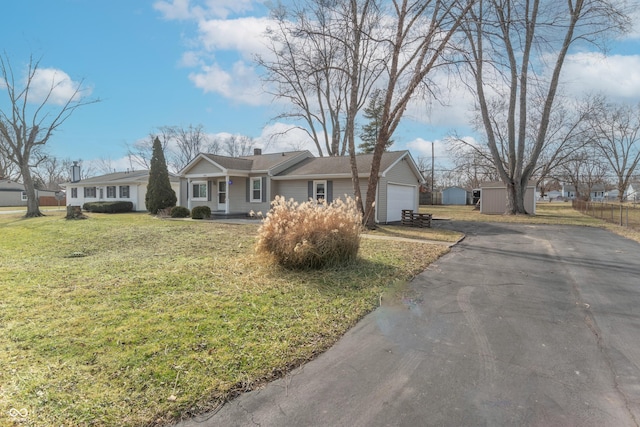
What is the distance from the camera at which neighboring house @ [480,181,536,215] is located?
90.8 ft

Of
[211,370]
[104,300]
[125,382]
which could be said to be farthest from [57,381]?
[104,300]

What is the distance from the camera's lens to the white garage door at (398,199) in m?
17.5

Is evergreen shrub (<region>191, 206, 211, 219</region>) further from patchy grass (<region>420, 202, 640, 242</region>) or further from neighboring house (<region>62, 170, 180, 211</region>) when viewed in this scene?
patchy grass (<region>420, 202, 640, 242</region>)


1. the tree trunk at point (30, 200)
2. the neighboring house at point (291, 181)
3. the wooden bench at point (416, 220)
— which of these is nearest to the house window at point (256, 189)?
the neighboring house at point (291, 181)

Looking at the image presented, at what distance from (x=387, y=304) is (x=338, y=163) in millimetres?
15063

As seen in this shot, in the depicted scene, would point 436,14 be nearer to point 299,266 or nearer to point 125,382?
point 299,266

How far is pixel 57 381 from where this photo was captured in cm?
263

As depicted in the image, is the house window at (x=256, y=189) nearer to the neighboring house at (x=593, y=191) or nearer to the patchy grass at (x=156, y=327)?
the patchy grass at (x=156, y=327)

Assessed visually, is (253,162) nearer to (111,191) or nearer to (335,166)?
(335,166)

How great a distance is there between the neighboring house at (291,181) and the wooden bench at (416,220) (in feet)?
3.75

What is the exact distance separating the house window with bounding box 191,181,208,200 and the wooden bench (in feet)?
41.8

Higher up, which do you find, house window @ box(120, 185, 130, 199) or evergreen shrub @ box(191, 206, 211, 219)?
house window @ box(120, 185, 130, 199)

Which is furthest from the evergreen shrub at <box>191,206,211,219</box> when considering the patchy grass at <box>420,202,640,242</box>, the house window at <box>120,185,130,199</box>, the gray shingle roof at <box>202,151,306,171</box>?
the patchy grass at <box>420,202,640,242</box>

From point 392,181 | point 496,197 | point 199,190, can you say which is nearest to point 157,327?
point 392,181
